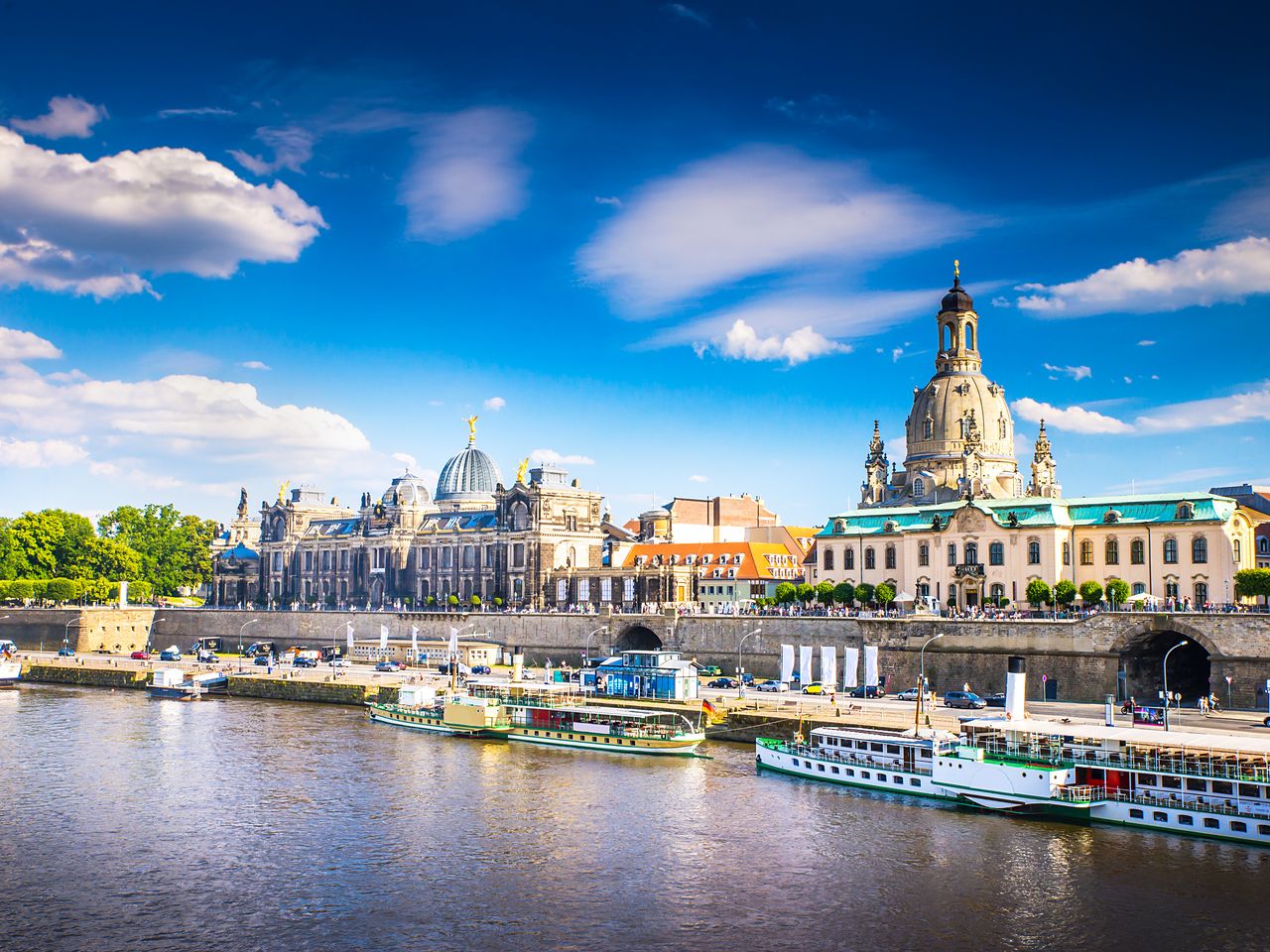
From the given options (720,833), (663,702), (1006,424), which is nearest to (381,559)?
(1006,424)

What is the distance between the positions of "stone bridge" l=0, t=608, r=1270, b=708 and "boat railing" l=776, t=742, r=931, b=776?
23.6 meters

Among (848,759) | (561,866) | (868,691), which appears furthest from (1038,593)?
(561,866)

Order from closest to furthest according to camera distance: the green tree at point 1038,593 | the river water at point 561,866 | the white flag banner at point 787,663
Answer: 1. the river water at point 561,866
2. the white flag banner at point 787,663
3. the green tree at point 1038,593

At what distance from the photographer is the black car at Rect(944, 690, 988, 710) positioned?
7675 cm

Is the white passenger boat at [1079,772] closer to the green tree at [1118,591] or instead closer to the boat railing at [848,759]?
the boat railing at [848,759]

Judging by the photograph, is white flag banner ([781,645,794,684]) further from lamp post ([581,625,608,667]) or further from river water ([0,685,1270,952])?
lamp post ([581,625,608,667])

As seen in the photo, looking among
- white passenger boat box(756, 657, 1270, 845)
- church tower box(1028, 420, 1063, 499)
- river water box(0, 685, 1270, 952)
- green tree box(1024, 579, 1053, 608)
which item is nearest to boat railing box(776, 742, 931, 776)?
white passenger boat box(756, 657, 1270, 845)

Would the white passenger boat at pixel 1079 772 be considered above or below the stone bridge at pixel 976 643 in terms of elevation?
below

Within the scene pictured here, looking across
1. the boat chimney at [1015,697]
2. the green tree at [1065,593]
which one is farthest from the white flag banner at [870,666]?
the boat chimney at [1015,697]

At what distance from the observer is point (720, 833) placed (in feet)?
163

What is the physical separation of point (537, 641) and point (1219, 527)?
61.9m

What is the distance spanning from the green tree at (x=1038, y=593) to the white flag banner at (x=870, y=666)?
44.6 ft

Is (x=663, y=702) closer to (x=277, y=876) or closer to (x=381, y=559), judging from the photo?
(x=277, y=876)

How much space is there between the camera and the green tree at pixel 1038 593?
3519 inches
